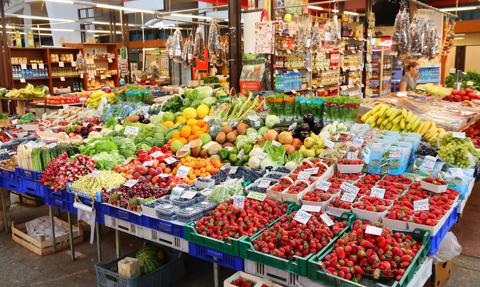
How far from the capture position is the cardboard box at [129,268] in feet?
10.7

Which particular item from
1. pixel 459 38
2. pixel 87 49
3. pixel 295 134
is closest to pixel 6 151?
pixel 295 134

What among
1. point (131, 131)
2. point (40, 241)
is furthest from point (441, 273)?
point (40, 241)

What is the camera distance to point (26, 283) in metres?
3.88

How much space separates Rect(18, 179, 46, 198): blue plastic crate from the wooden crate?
1.78 feet

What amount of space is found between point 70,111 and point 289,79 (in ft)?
14.3

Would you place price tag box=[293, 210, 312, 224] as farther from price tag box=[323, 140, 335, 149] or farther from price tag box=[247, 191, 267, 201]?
price tag box=[323, 140, 335, 149]

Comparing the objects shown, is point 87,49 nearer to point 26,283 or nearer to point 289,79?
point 289,79

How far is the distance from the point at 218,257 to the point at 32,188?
2566mm

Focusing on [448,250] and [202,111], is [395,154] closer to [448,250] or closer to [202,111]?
[448,250]

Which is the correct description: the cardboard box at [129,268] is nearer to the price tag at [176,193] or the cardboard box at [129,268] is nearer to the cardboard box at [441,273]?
the price tag at [176,193]

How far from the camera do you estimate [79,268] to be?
4.14 m

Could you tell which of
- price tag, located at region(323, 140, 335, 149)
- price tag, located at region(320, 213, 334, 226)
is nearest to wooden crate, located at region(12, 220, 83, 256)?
price tag, located at region(323, 140, 335, 149)

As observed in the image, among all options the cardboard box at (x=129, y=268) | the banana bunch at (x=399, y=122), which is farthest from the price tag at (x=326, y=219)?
the banana bunch at (x=399, y=122)

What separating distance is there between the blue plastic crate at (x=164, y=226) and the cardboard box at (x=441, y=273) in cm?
208
